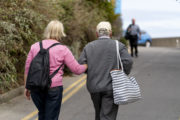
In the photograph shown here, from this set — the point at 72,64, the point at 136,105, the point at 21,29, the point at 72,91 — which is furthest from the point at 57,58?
the point at 72,91

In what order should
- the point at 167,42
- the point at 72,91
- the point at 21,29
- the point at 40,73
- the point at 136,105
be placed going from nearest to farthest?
the point at 40,73
the point at 136,105
the point at 21,29
the point at 72,91
the point at 167,42

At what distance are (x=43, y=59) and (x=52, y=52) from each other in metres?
0.15

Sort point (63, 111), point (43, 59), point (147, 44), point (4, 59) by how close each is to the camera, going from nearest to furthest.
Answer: point (43, 59) → point (63, 111) → point (4, 59) → point (147, 44)

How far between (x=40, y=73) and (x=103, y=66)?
83 centimetres

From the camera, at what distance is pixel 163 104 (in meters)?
7.54

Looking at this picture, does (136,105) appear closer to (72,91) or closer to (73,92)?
(73,92)

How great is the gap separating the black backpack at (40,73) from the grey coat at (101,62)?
0.52 m

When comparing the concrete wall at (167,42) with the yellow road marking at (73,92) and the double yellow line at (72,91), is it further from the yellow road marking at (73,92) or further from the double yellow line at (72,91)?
the yellow road marking at (73,92)

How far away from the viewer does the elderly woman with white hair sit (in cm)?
454

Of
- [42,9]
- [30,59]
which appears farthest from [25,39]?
[30,59]

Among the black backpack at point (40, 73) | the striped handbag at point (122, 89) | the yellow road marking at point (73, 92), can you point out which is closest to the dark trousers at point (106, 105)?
the striped handbag at point (122, 89)

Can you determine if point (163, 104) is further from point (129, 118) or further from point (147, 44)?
point (147, 44)

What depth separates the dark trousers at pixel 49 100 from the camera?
14.9 feet

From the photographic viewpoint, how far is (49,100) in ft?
15.0
